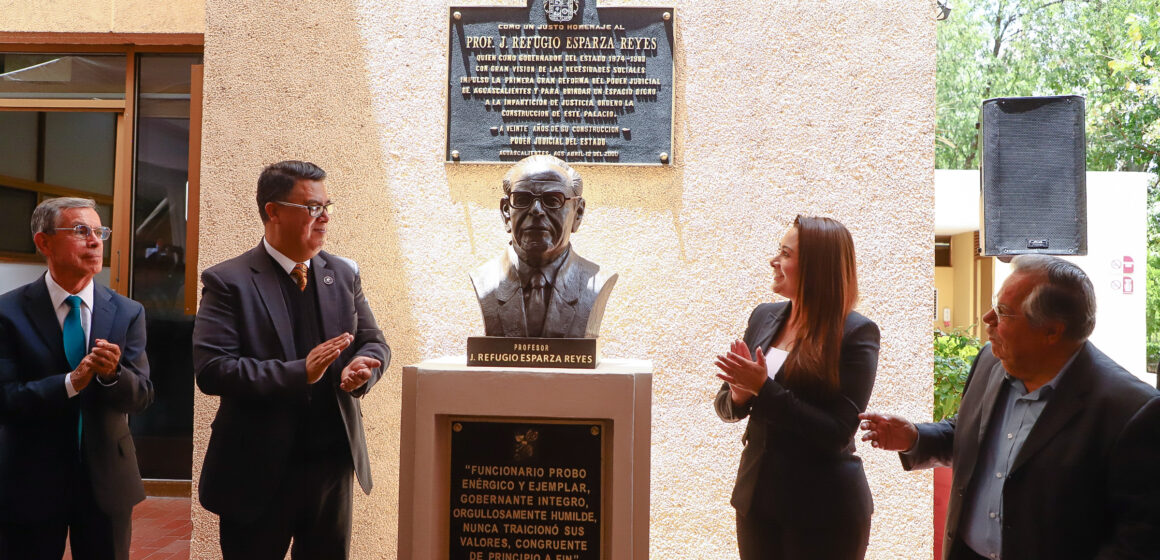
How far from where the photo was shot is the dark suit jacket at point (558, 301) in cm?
294

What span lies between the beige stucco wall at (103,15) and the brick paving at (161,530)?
3.00 meters

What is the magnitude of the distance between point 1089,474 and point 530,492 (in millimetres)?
1558

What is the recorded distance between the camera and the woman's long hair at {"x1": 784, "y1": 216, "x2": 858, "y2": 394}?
2.66 m

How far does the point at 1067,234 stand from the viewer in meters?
3.57

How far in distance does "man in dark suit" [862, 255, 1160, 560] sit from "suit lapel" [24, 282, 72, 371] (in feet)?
9.31

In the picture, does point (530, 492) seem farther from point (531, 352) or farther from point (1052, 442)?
point (1052, 442)

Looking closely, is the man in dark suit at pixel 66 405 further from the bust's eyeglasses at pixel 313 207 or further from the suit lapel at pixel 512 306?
the suit lapel at pixel 512 306

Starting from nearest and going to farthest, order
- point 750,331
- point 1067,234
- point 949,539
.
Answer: point 949,539
point 750,331
point 1067,234

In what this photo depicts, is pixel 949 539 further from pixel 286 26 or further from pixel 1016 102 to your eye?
pixel 286 26

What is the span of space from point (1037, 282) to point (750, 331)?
99 centimetres

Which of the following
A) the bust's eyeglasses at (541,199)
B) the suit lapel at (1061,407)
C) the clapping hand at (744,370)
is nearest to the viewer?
the suit lapel at (1061,407)

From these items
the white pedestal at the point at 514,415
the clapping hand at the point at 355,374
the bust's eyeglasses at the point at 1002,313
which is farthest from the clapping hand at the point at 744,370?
the clapping hand at the point at 355,374

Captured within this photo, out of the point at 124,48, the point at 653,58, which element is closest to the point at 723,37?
the point at 653,58

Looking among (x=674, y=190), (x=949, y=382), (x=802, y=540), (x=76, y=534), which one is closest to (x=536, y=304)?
(x=802, y=540)
